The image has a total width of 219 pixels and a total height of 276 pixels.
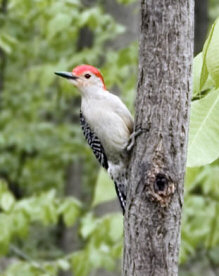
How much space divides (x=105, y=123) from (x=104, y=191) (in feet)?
1.88

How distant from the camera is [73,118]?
10078 millimetres

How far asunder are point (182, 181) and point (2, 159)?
8.74m

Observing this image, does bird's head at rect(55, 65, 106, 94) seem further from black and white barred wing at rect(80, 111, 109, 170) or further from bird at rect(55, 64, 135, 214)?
black and white barred wing at rect(80, 111, 109, 170)

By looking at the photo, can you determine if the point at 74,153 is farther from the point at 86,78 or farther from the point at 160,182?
the point at 160,182

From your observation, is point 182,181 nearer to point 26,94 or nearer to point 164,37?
point 164,37

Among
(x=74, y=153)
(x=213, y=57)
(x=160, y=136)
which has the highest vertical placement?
(x=213, y=57)

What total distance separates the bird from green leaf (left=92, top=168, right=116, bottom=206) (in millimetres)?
227

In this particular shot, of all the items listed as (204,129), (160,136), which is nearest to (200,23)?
(160,136)

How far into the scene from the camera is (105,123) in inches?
128

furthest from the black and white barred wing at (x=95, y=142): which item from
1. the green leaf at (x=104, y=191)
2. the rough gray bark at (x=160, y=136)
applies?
the rough gray bark at (x=160, y=136)

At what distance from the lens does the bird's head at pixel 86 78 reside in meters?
3.33

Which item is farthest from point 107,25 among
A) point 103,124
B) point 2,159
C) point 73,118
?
point 2,159

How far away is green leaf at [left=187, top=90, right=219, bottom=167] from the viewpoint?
170 cm

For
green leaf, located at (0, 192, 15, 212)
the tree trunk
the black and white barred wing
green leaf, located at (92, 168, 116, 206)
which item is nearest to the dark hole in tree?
green leaf, located at (92, 168, 116, 206)
